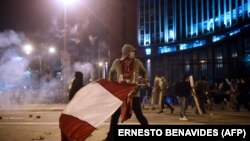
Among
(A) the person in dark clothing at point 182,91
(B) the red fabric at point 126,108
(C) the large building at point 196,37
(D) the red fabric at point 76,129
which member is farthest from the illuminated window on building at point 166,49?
(D) the red fabric at point 76,129

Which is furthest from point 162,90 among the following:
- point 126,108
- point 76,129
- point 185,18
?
point 185,18

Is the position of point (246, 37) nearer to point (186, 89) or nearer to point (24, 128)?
point (186, 89)

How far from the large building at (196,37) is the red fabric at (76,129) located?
20.1 m

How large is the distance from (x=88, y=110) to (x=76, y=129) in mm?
330

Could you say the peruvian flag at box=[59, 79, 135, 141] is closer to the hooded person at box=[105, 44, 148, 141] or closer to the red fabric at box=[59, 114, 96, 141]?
the red fabric at box=[59, 114, 96, 141]

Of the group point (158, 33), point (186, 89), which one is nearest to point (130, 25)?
point (186, 89)

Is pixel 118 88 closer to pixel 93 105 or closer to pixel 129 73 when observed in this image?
pixel 93 105

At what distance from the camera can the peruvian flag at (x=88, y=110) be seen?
18.9 ft

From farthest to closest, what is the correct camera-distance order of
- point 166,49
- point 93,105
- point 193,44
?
point 166,49, point 193,44, point 93,105

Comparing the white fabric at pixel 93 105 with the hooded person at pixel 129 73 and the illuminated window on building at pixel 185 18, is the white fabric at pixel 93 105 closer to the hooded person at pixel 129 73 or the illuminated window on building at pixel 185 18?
the hooded person at pixel 129 73

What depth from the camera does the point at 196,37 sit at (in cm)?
5303

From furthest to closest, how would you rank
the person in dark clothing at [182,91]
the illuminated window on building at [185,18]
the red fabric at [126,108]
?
the illuminated window on building at [185,18] < the person in dark clothing at [182,91] < the red fabric at [126,108]

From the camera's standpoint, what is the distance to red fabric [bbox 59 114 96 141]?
5734 millimetres

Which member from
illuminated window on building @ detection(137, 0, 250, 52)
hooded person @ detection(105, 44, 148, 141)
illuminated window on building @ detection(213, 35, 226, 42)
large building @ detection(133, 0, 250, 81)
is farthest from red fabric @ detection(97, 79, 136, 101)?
illuminated window on building @ detection(213, 35, 226, 42)
